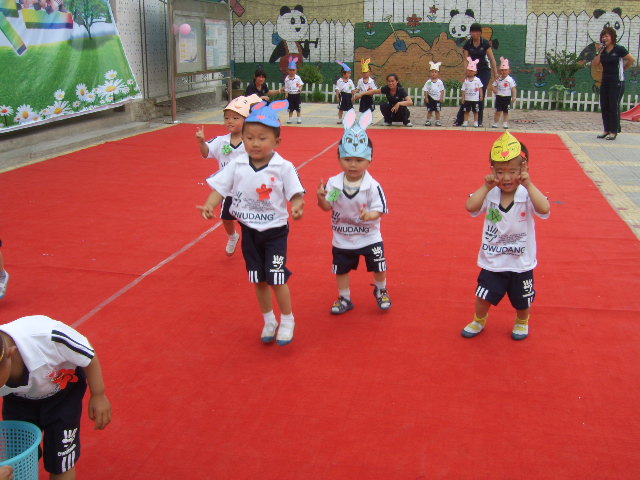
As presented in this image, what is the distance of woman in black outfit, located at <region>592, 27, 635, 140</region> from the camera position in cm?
1288

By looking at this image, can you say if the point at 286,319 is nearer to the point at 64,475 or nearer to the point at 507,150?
the point at 507,150

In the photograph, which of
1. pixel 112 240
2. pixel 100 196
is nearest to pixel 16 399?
pixel 112 240

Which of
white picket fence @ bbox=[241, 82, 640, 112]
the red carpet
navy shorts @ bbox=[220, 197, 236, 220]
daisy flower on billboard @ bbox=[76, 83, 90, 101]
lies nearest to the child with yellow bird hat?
the red carpet

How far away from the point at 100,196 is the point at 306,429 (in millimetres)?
5919

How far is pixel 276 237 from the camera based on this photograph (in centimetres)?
446

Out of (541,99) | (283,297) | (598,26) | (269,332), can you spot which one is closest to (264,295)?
(283,297)

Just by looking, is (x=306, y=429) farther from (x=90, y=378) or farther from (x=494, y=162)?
(x=494, y=162)

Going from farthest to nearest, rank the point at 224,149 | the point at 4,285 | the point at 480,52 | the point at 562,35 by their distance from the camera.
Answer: the point at 562,35
the point at 480,52
the point at 224,149
the point at 4,285

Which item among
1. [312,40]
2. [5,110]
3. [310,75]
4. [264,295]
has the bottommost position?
[264,295]

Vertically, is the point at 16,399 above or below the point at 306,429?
above

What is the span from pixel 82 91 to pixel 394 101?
22.7 ft

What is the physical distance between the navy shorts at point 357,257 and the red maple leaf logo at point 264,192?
803mm

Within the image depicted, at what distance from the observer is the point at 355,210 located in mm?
4766

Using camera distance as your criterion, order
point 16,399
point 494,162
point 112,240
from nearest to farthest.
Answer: point 16,399 → point 494,162 → point 112,240
